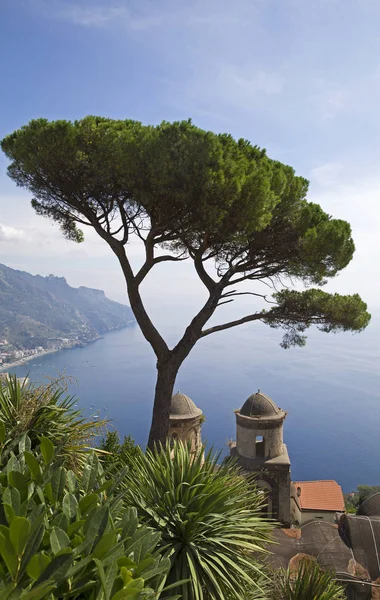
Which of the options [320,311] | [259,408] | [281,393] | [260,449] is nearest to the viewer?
[320,311]

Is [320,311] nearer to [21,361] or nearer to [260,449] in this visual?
[260,449]

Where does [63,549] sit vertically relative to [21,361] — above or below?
above

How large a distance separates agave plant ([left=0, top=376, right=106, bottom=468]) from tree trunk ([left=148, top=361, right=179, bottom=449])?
374cm

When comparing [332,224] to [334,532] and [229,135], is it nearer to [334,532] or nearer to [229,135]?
[229,135]

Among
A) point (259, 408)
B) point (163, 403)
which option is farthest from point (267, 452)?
point (163, 403)

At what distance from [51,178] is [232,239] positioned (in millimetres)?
4718

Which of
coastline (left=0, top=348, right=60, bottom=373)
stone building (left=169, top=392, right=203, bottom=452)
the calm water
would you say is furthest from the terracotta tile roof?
coastline (left=0, top=348, right=60, bottom=373)

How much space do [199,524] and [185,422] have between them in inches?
366

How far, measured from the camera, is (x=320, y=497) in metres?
20.6

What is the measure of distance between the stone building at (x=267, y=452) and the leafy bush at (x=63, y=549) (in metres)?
11.9

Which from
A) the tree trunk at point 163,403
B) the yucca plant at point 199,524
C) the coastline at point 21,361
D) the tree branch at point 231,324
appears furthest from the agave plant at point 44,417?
the coastline at point 21,361

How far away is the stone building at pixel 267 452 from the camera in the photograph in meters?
13.7

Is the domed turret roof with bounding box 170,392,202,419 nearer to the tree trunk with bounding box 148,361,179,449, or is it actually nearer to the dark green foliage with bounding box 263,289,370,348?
the tree trunk with bounding box 148,361,179,449

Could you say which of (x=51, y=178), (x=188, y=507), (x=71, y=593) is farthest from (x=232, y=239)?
(x=71, y=593)
